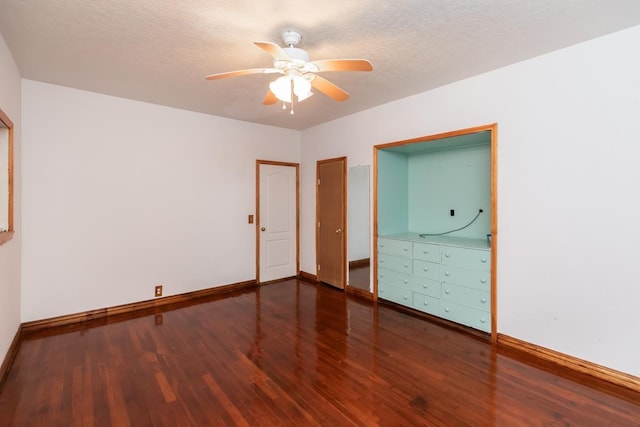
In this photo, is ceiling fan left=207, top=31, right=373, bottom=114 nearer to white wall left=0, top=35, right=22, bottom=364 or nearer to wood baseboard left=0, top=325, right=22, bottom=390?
white wall left=0, top=35, right=22, bottom=364

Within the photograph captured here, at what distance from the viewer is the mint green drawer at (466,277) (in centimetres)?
312

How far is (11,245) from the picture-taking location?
2820mm

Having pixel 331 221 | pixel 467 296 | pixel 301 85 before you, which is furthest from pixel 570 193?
pixel 331 221

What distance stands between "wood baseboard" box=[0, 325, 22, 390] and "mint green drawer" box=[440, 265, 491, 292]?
394 cm

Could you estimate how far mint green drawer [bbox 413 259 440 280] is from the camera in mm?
3559

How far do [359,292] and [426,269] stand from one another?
3.82 ft

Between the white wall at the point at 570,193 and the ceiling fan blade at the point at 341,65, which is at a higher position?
the ceiling fan blade at the point at 341,65

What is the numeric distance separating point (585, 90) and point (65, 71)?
4.60m

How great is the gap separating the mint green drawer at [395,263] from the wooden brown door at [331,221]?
2.32ft

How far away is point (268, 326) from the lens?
340 centimetres

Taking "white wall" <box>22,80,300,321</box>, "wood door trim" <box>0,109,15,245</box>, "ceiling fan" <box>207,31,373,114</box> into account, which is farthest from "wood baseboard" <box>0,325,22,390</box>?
"ceiling fan" <box>207,31,373,114</box>

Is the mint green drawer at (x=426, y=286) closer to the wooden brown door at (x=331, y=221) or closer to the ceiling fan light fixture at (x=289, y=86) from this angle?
the wooden brown door at (x=331, y=221)

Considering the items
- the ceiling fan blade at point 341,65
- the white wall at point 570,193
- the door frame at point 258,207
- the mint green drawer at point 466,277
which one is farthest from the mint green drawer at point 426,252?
the door frame at point 258,207

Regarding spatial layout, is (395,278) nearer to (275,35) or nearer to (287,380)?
(287,380)
